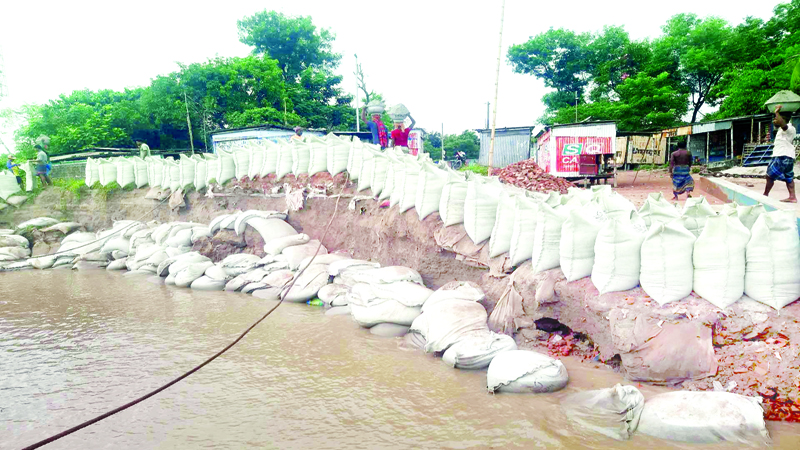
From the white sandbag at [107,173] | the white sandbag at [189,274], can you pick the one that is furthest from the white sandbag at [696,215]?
the white sandbag at [107,173]

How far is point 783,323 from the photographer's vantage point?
8.20 ft

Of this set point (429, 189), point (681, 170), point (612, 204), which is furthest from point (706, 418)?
point (681, 170)

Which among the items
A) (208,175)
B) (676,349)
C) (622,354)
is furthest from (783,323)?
(208,175)

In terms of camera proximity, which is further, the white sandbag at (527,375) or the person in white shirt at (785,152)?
the person in white shirt at (785,152)

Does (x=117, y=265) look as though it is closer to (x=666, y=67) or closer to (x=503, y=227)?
(x=503, y=227)

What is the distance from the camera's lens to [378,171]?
5.75 meters

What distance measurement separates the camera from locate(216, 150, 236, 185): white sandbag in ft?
26.1

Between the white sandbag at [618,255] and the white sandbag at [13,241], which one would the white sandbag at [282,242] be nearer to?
the white sandbag at [618,255]

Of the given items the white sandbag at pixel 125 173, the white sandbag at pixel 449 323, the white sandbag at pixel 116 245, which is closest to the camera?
the white sandbag at pixel 449 323

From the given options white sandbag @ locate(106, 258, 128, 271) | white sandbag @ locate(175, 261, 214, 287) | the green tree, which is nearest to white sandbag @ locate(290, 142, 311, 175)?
white sandbag @ locate(175, 261, 214, 287)

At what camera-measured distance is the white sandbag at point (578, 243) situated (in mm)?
3137

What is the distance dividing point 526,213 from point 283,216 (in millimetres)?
4142

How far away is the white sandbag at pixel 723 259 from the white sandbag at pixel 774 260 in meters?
0.05

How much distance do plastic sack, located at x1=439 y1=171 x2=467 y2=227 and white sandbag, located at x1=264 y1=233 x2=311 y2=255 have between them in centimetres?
238
